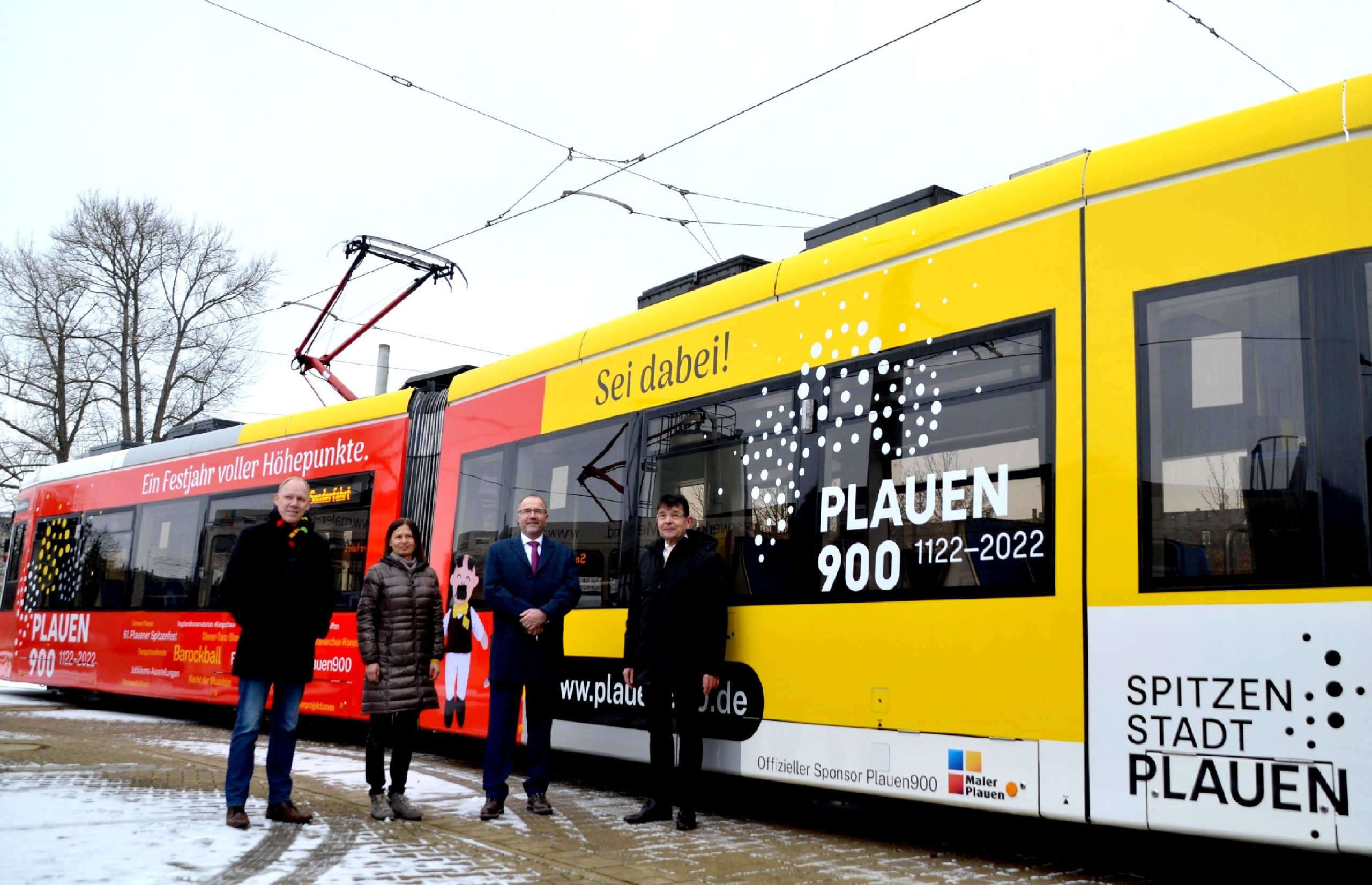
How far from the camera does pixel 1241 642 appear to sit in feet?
14.7

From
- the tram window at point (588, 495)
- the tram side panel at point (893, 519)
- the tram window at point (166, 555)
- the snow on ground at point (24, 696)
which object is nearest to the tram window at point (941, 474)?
the tram side panel at point (893, 519)

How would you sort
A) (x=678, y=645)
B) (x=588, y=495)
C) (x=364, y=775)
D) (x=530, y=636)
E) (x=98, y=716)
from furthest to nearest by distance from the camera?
1. (x=98, y=716)
2. (x=364, y=775)
3. (x=588, y=495)
4. (x=530, y=636)
5. (x=678, y=645)

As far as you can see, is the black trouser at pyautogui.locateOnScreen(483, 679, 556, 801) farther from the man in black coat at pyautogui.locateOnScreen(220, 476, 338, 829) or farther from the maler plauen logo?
the maler plauen logo

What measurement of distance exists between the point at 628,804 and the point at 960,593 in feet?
10.3

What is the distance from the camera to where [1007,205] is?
571 centimetres

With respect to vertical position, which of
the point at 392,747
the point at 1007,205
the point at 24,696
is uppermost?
the point at 1007,205

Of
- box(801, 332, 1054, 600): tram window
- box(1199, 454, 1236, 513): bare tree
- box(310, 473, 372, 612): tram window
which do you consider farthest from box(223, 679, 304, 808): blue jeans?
box(1199, 454, 1236, 513): bare tree

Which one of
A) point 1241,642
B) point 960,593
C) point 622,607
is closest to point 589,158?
point 622,607

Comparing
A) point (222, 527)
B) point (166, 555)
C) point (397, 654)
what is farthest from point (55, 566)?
point (397, 654)

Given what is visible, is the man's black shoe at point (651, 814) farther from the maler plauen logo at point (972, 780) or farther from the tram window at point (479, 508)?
the tram window at point (479, 508)

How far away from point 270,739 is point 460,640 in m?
2.98

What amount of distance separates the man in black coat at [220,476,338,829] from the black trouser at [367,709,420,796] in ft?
1.35

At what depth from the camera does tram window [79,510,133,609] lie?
45.7 feet

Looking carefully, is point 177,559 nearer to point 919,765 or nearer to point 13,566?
point 13,566
